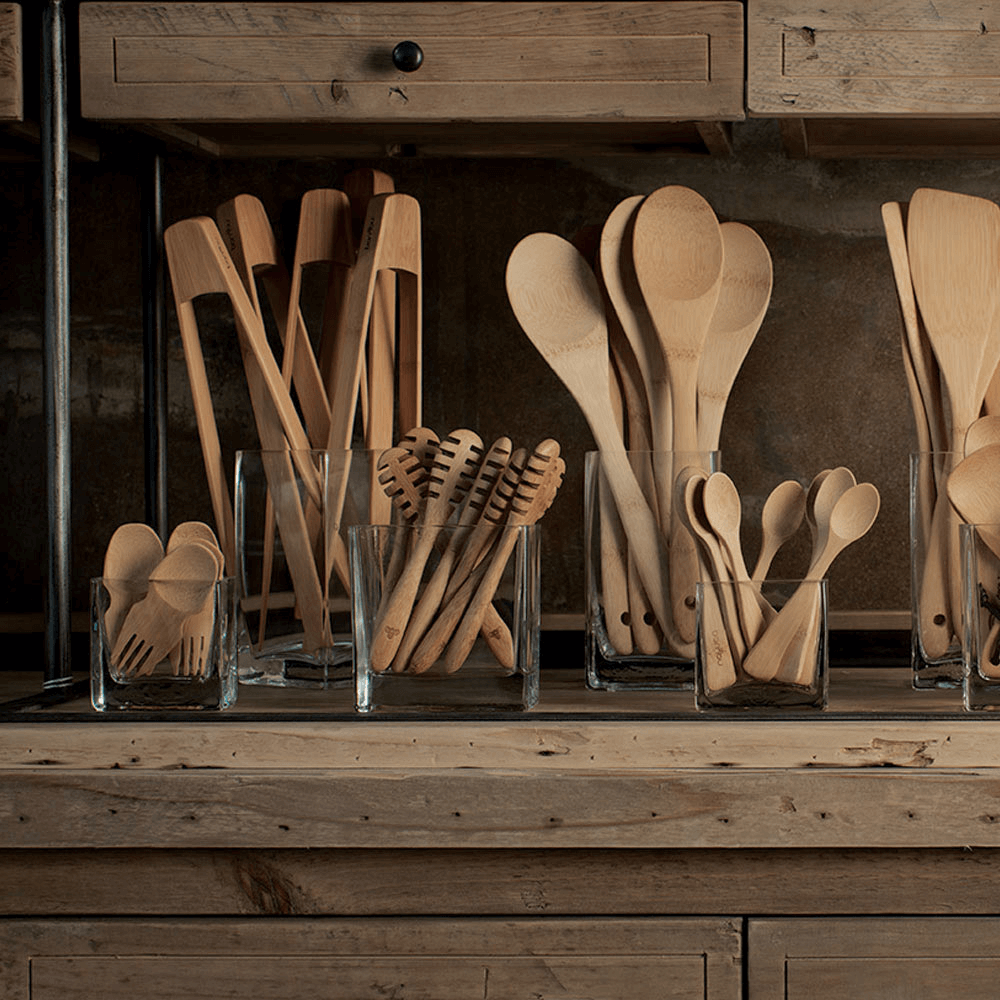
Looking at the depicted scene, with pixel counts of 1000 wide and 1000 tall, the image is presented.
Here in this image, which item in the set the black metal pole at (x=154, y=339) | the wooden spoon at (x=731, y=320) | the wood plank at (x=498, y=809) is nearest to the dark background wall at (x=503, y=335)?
the black metal pole at (x=154, y=339)

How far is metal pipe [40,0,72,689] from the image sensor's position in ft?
3.05

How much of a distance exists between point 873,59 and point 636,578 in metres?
0.40

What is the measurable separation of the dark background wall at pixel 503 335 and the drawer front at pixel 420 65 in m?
0.29

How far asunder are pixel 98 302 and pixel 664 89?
61cm

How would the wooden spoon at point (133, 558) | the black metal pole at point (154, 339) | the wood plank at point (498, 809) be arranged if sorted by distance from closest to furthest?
the wood plank at point (498, 809) < the wooden spoon at point (133, 558) < the black metal pole at point (154, 339)

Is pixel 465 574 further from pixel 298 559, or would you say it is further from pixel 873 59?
pixel 873 59

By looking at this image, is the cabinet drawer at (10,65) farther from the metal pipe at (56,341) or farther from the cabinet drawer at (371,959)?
the cabinet drawer at (371,959)

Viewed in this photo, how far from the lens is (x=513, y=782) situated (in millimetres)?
803

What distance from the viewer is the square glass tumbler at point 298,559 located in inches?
38.0

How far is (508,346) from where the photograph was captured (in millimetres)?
1203

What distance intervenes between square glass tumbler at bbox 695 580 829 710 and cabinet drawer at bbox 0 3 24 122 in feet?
1.95

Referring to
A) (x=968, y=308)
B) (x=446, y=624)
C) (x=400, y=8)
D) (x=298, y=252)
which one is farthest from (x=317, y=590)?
(x=968, y=308)

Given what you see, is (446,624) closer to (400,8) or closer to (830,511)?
(830,511)

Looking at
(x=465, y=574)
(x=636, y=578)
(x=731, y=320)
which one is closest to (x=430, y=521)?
(x=465, y=574)
